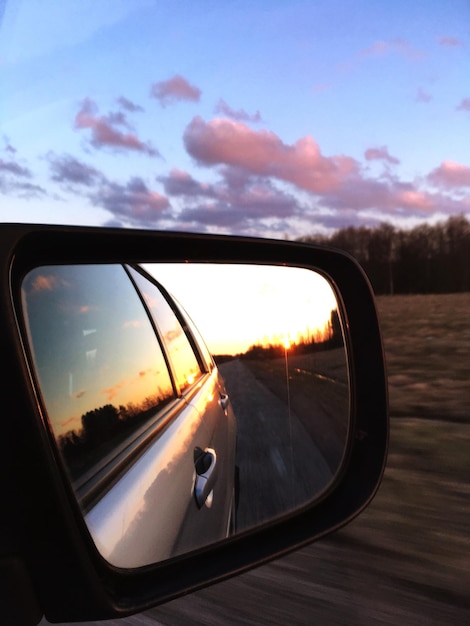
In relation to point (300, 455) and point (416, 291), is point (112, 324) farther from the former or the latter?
point (416, 291)

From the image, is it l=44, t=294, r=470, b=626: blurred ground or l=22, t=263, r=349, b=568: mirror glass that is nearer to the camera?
l=22, t=263, r=349, b=568: mirror glass

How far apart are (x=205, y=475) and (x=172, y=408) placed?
0.33 metres

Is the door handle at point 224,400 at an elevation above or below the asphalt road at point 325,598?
above

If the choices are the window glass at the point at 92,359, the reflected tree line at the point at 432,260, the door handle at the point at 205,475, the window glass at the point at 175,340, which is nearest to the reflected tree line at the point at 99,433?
the window glass at the point at 92,359

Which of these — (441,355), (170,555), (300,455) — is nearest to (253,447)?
(300,455)

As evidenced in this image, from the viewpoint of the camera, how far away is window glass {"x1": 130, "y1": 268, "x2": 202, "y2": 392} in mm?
2180

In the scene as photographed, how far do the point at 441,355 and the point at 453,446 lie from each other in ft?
23.8

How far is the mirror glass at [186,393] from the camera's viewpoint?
4.76 feet

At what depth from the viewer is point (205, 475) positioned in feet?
6.36

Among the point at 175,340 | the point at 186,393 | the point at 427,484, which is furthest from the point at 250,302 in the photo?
the point at 427,484

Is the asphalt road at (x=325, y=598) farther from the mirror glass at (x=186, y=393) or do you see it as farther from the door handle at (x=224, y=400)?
the door handle at (x=224, y=400)

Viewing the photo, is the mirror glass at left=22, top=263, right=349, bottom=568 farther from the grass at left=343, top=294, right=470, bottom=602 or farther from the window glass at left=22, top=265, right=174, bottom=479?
the grass at left=343, top=294, right=470, bottom=602

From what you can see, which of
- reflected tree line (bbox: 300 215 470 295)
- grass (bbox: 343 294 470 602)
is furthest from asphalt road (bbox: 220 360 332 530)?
reflected tree line (bbox: 300 215 470 295)

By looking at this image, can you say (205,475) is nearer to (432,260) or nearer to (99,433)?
(99,433)
